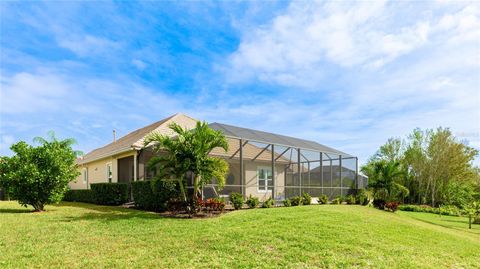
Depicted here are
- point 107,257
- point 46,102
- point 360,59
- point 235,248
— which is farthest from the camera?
point 46,102

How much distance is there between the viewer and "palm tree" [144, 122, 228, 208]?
37.0 ft

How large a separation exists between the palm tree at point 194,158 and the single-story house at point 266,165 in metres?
2.43

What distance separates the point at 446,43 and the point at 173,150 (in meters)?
10.8

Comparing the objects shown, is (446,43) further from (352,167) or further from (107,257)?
(107,257)

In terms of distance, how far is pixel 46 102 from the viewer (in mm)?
14594

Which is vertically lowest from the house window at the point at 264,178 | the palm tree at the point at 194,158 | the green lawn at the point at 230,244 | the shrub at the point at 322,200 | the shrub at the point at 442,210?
the shrub at the point at 442,210

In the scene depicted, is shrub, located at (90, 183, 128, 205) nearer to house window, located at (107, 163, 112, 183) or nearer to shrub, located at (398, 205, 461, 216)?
house window, located at (107, 163, 112, 183)

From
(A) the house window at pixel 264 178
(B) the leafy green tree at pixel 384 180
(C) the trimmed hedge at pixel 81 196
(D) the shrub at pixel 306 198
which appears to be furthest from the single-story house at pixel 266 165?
(B) the leafy green tree at pixel 384 180

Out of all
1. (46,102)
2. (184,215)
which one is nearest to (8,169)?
(46,102)

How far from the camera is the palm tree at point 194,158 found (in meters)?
11.3

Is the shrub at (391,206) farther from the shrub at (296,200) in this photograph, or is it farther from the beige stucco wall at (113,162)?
the beige stucco wall at (113,162)

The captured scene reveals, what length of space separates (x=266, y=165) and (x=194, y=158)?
865 centimetres

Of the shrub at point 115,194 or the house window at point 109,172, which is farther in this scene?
the house window at point 109,172

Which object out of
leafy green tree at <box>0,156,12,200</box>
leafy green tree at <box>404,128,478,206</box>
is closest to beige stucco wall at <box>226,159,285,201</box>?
leafy green tree at <box>0,156,12,200</box>
